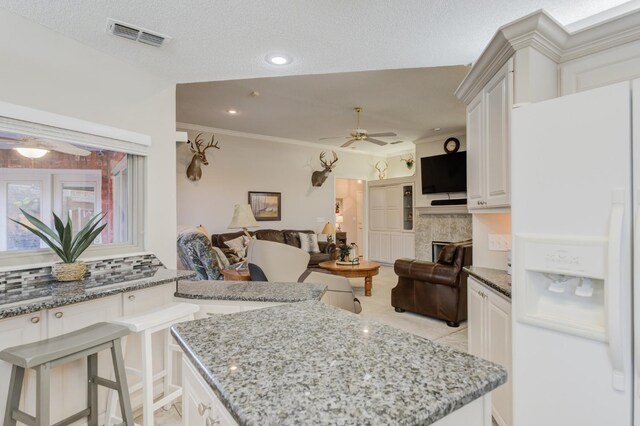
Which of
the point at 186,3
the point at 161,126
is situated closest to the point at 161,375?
the point at 161,126

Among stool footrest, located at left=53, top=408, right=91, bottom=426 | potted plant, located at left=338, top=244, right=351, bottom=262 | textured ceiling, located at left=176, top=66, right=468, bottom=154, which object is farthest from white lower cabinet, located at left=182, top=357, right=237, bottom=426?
potted plant, located at left=338, top=244, right=351, bottom=262

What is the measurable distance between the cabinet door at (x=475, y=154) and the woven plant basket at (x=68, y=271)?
8.61 feet

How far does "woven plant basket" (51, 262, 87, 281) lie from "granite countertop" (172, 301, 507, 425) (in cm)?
123

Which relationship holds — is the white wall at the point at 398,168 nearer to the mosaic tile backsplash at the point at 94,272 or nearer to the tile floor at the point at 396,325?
the tile floor at the point at 396,325

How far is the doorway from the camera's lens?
9312mm

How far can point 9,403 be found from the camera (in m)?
1.53

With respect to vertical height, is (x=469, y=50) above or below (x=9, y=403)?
above

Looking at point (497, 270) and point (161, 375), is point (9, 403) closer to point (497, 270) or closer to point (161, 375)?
point (161, 375)

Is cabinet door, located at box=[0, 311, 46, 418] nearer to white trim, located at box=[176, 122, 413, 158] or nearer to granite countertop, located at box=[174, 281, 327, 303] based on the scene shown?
granite countertop, located at box=[174, 281, 327, 303]

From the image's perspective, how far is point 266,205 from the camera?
21.7 feet

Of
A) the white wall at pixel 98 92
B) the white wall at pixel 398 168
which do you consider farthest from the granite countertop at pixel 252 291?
the white wall at pixel 398 168

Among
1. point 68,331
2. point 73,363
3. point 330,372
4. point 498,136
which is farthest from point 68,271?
point 498,136

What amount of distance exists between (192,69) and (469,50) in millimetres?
1994

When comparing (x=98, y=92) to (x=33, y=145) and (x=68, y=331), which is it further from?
(x=68, y=331)
